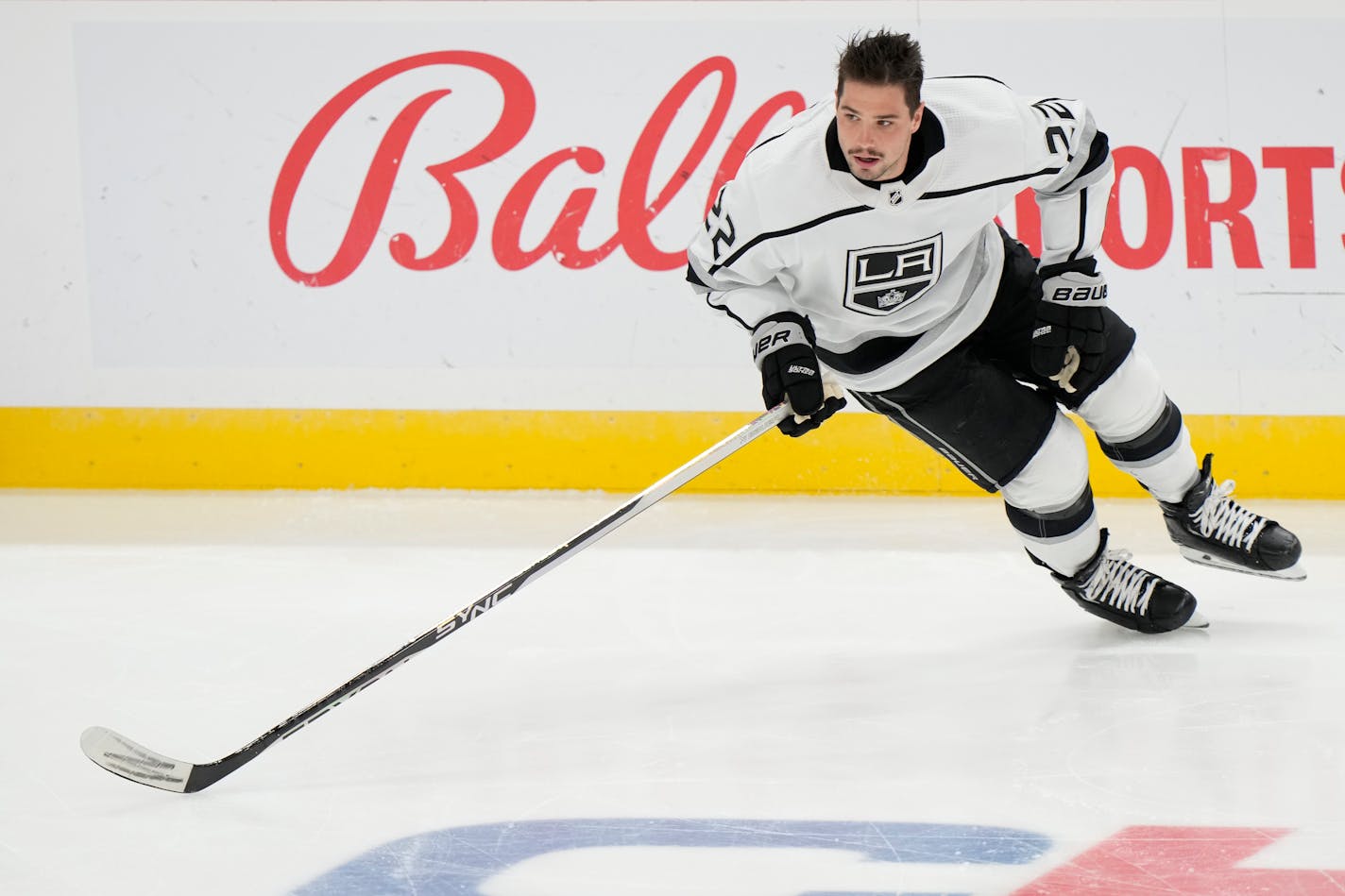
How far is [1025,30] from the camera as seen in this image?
3834mm

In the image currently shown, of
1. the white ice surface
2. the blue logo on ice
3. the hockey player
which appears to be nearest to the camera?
the blue logo on ice

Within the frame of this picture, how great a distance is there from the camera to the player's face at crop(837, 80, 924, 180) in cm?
196

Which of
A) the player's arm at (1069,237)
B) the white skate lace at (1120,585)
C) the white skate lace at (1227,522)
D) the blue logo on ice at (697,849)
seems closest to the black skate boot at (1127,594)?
the white skate lace at (1120,585)

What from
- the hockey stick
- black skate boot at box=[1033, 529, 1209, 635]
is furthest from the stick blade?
black skate boot at box=[1033, 529, 1209, 635]

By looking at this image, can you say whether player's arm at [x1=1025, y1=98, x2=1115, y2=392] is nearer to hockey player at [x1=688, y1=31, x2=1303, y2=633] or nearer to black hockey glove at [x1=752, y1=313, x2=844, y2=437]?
hockey player at [x1=688, y1=31, x2=1303, y2=633]

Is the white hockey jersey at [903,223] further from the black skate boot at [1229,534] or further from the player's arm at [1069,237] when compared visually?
the black skate boot at [1229,534]

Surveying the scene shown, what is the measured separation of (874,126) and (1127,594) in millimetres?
1005

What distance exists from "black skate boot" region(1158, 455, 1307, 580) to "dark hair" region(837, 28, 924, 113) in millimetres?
923

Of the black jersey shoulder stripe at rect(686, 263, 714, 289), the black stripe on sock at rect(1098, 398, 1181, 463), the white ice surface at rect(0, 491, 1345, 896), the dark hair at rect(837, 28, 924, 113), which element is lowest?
the white ice surface at rect(0, 491, 1345, 896)

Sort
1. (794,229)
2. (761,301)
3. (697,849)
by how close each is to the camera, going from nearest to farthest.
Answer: (697,849), (794,229), (761,301)

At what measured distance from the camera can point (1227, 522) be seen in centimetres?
244

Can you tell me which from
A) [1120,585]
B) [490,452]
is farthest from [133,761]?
[490,452]

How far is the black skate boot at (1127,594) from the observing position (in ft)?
7.99

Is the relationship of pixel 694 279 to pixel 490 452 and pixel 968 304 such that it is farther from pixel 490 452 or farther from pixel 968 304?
pixel 490 452
